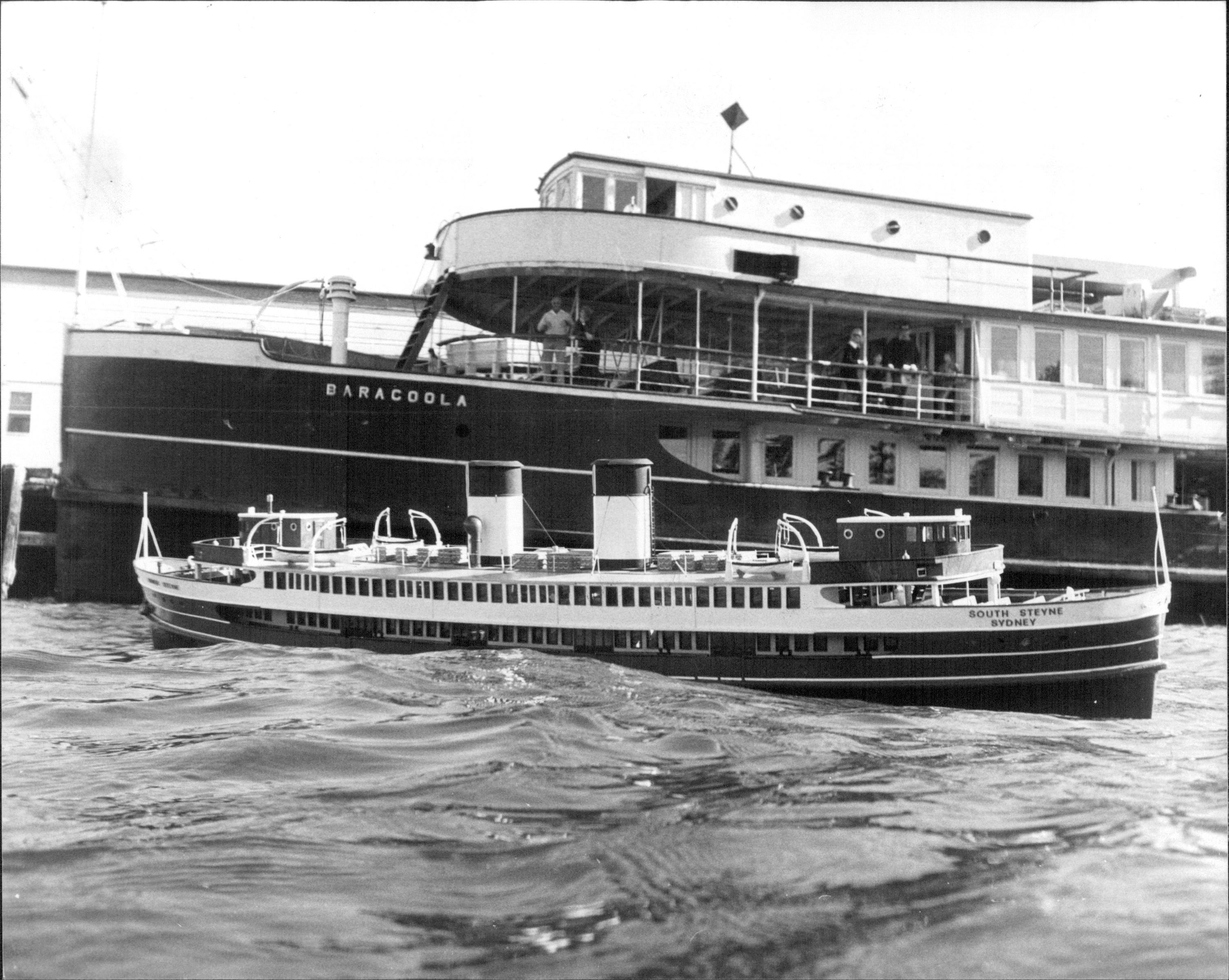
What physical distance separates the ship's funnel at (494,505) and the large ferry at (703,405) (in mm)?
Result: 824

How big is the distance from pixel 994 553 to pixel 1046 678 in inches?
42.7

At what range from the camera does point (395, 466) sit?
10.0m

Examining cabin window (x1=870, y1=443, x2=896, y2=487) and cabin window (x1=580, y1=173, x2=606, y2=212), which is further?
cabin window (x1=580, y1=173, x2=606, y2=212)

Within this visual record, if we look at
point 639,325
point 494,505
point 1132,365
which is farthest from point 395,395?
point 1132,365

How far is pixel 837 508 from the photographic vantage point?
9.56 m

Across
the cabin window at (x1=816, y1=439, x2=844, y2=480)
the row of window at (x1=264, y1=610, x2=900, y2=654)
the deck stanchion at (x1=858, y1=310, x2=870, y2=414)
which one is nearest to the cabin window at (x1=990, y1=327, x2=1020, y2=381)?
the deck stanchion at (x1=858, y1=310, x2=870, y2=414)

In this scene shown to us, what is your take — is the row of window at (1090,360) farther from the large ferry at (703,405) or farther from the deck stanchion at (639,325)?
the deck stanchion at (639,325)

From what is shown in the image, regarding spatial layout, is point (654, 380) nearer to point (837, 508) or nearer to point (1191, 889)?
point (837, 508)

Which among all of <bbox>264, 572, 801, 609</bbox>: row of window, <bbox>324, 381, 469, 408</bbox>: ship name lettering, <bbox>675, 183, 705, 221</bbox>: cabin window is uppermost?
<bbox>675, 183, 705, 221</bbox>: cabin window

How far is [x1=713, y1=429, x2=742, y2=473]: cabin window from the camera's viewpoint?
9.47 metres

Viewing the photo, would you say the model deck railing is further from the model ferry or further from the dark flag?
the dark flag

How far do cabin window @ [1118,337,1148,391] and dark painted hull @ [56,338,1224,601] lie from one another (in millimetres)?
1373

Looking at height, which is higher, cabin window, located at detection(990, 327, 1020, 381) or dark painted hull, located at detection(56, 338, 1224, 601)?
cabin window, located at detection(990, 327, 1020, 381)

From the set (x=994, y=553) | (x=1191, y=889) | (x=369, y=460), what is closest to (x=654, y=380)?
(x=369, y=460)
